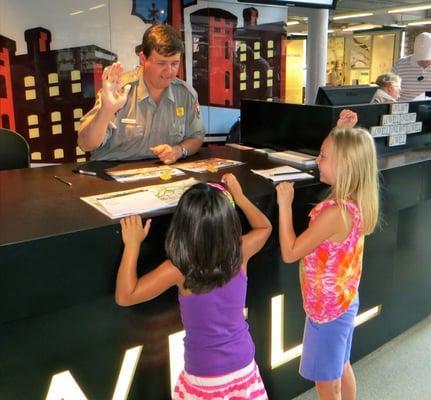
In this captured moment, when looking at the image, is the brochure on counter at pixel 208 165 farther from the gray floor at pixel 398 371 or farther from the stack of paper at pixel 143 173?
the gray floor at pixel 398 371

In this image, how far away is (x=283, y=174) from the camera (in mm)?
1940

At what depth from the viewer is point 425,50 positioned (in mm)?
4367

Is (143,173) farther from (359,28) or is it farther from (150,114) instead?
(359,28)

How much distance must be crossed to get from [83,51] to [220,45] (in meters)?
1.40

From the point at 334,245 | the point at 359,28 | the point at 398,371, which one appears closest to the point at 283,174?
the point at 334,245

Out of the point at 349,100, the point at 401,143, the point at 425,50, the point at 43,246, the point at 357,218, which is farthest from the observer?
the point at 425,50

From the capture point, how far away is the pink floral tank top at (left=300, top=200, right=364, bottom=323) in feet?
5.28

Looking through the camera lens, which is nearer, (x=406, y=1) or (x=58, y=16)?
(x=58, y=16)

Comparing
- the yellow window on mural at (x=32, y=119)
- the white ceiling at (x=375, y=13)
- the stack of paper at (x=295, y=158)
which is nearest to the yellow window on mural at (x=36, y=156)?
the yellow window on mural at (x=32, y=119)

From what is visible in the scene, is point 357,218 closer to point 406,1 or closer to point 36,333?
point 36,333

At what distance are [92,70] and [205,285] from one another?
3.21 m

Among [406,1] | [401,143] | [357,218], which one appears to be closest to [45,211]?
[357,218]

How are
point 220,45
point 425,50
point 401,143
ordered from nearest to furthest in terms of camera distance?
point 401,143, point 425,50, point 220,45

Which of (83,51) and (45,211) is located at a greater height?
(83,51)
